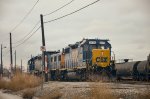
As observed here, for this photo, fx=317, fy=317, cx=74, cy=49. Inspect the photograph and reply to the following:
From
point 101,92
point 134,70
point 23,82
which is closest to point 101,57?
point 134,70

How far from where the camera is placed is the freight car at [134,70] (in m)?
26.7

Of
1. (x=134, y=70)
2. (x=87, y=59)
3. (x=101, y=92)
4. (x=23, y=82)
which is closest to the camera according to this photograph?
(x=101, y=92)

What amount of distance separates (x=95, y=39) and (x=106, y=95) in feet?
60.0

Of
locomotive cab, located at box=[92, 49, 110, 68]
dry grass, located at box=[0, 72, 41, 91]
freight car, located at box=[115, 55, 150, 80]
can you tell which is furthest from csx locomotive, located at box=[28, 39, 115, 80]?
dry grass, located at box=[0, 72, 41, 91]

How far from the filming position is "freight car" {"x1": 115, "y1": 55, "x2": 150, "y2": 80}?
26.7 meters

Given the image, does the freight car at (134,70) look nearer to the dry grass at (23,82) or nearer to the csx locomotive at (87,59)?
the csx locomotive at (87,59)

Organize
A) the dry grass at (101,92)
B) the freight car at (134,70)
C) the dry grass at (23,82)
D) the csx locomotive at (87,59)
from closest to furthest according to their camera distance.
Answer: the dry grass at (101,92) < the freight car at (134,70) < the csx locomotive at (87,59) < the dry grass at (23,82)

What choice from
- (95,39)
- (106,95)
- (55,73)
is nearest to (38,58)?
(55,73)

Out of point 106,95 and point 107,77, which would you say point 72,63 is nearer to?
point 107,77

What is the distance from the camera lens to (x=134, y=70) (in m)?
29.3

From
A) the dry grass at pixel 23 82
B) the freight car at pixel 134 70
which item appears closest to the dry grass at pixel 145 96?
the freight car at pixel 134 70

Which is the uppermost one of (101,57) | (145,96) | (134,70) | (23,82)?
(101,57)

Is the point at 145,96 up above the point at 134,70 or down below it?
below

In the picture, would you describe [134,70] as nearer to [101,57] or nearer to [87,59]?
[101,57]
